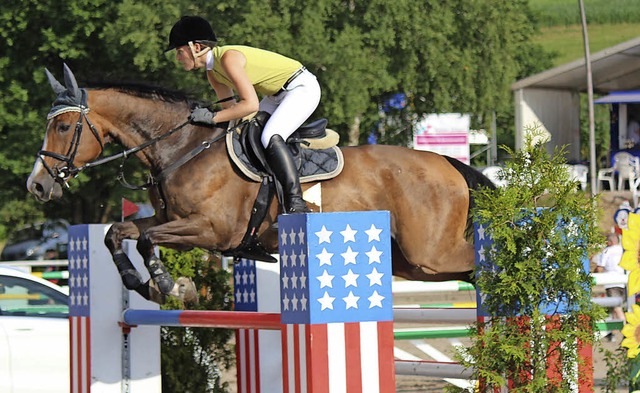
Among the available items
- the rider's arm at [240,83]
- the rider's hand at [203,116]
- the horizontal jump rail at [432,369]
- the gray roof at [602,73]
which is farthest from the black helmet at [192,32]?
the gray roof at [602,73]

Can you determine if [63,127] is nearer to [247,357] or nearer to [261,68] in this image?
[261,68]

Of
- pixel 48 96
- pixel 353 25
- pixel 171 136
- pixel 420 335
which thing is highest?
pixel 353 25

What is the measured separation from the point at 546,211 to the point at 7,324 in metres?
4.52

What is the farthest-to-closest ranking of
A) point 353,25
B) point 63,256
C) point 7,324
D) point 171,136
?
1. point 63,256
2. point 353,25
3. point 7,324
4. point 171,136

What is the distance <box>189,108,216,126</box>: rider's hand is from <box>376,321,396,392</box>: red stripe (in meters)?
2.44

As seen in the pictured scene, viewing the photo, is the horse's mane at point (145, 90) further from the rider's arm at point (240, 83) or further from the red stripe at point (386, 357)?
the red stripe at point (386, 357)

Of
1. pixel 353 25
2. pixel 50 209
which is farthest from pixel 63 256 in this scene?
pixel 353 25

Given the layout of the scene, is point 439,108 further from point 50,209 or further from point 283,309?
point 283,309

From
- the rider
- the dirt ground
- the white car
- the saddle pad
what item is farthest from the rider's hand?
the white car

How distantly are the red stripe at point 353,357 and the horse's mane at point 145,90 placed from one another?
290 cm

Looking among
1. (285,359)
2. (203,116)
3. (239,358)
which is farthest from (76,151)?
(285,359)

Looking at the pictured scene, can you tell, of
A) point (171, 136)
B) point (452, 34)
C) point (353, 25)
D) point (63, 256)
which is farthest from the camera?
point (63, 256)

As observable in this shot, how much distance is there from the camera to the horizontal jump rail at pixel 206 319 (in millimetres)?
4562

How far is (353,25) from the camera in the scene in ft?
61.9
